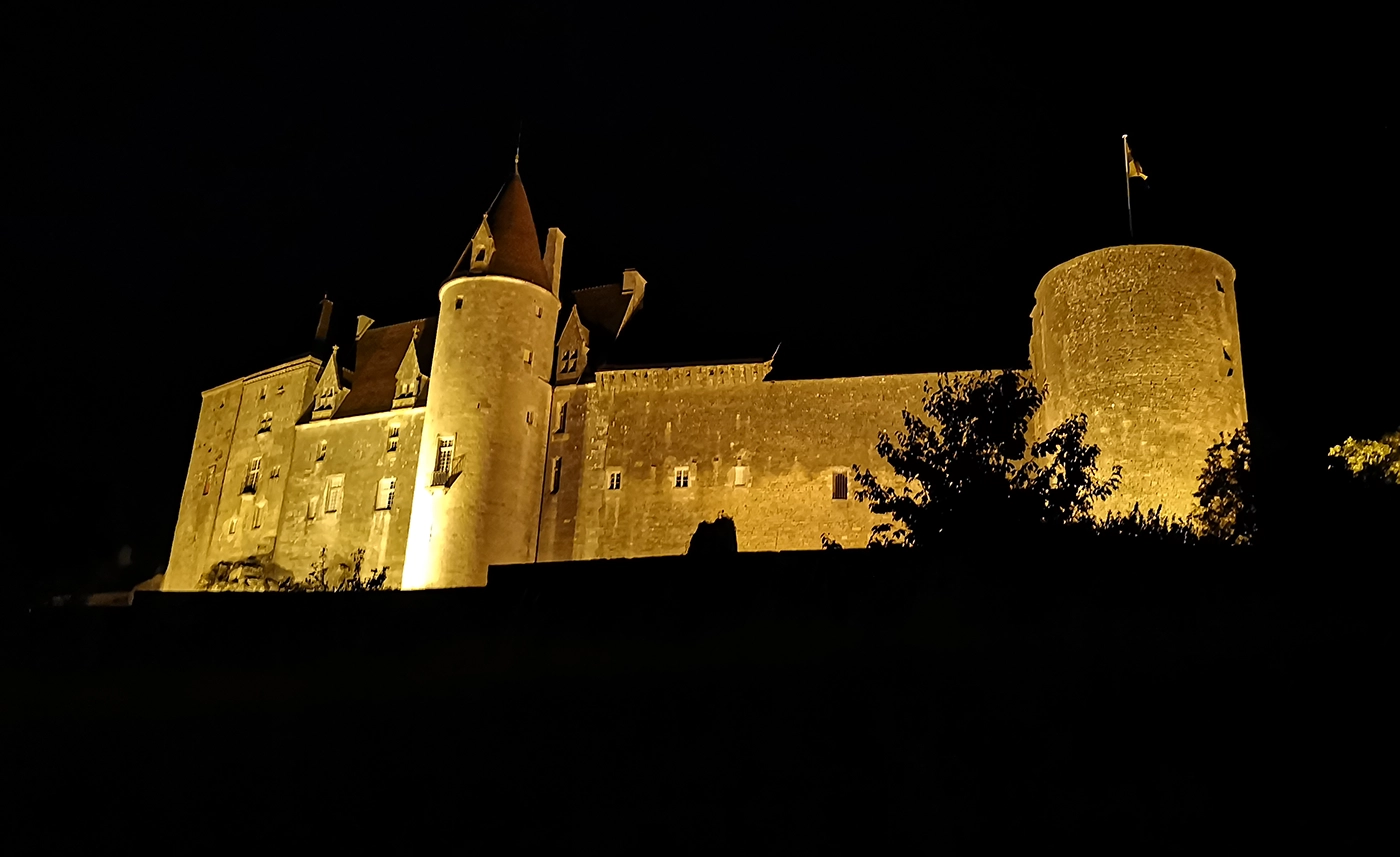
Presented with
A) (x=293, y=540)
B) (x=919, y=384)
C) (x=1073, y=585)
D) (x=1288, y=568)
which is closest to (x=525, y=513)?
(x=293, y=540)

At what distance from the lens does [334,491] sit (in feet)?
137

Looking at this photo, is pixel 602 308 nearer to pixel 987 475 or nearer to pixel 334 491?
pixel 334 491

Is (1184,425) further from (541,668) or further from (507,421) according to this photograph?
(507,421)

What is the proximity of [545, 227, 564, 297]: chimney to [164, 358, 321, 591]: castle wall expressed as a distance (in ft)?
40.8

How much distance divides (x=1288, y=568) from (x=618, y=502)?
22587mm

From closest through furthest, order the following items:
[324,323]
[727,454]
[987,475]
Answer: [987,475], [727,454], [324,323]

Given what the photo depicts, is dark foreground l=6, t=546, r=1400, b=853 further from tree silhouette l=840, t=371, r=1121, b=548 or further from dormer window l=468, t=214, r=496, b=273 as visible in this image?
dormer window l=468, t=214, r=496, b=273

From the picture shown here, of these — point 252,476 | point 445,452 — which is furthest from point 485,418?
point 252,476

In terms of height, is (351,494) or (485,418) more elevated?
(485,418)

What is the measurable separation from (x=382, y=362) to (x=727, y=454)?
18049 mm

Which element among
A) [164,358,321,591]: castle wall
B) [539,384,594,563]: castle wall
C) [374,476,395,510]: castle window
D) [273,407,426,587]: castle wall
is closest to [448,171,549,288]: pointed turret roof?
[539,384,594,563]: castle wall

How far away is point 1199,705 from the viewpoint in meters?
13.3

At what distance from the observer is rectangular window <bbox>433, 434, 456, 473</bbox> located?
37.1m

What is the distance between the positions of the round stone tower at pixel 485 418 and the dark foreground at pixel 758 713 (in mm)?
13907
